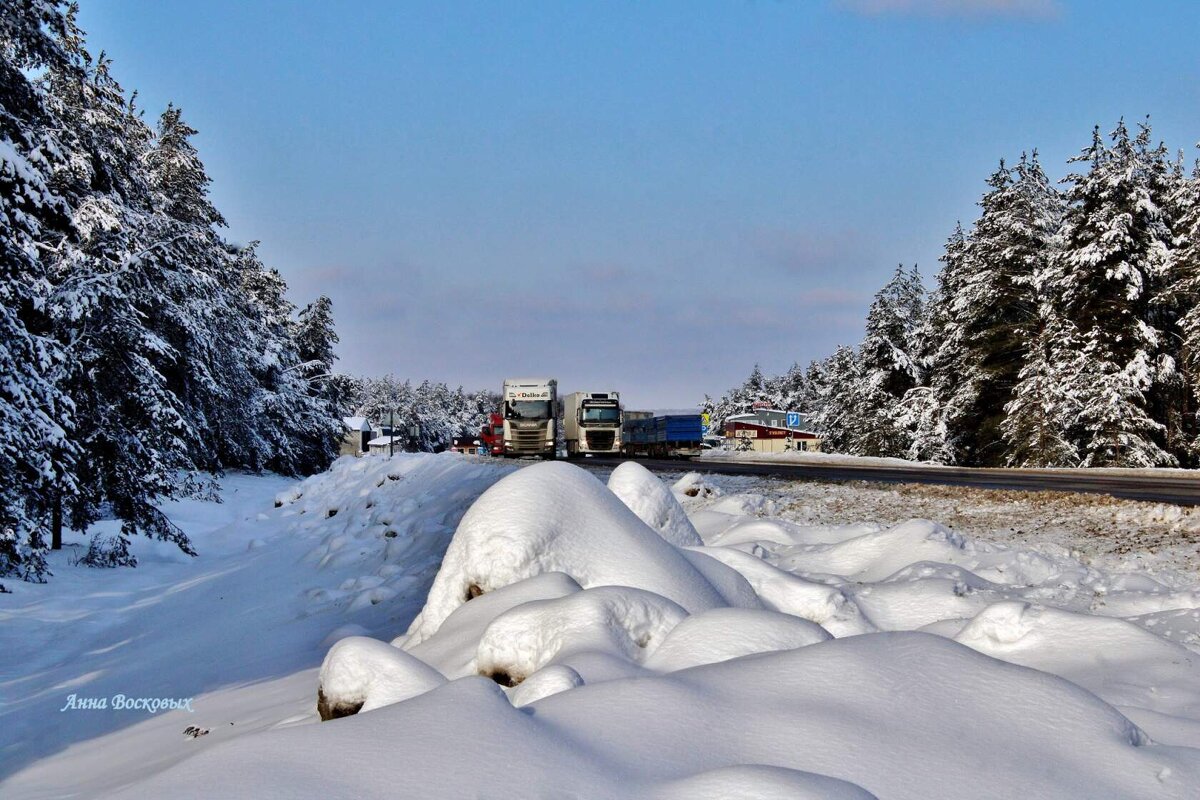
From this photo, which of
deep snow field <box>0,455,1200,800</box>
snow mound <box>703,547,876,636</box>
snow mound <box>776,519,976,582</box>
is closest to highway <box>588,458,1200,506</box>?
deep snow field <box>0,455,1200,800</box>

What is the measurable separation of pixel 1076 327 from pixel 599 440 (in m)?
22.0

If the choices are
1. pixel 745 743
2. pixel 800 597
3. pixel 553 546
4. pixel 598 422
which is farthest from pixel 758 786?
pixel 598 422

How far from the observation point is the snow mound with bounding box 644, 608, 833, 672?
17.3 ft

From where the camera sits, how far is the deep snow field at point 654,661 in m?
3.76

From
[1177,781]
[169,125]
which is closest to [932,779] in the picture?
[1177,781]

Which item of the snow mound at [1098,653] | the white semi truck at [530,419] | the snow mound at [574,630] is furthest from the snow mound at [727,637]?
the white semi truck at [530,419]

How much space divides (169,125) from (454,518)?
107 ft

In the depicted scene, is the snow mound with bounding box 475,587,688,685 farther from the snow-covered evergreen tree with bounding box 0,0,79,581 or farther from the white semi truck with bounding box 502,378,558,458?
the white semi truck with bounding box 502,378,558,458

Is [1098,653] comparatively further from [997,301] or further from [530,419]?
[997,301]

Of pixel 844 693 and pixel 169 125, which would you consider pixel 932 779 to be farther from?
pixel 169 125

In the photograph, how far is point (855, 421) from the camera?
61.4 metres

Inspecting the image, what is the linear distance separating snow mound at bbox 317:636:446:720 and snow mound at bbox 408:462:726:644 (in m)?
2.00

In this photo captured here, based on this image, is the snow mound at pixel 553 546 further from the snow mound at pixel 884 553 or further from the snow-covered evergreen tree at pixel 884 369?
the snow-covered evergreen tree at pixel 884 369

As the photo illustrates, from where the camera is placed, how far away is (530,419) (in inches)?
1714
